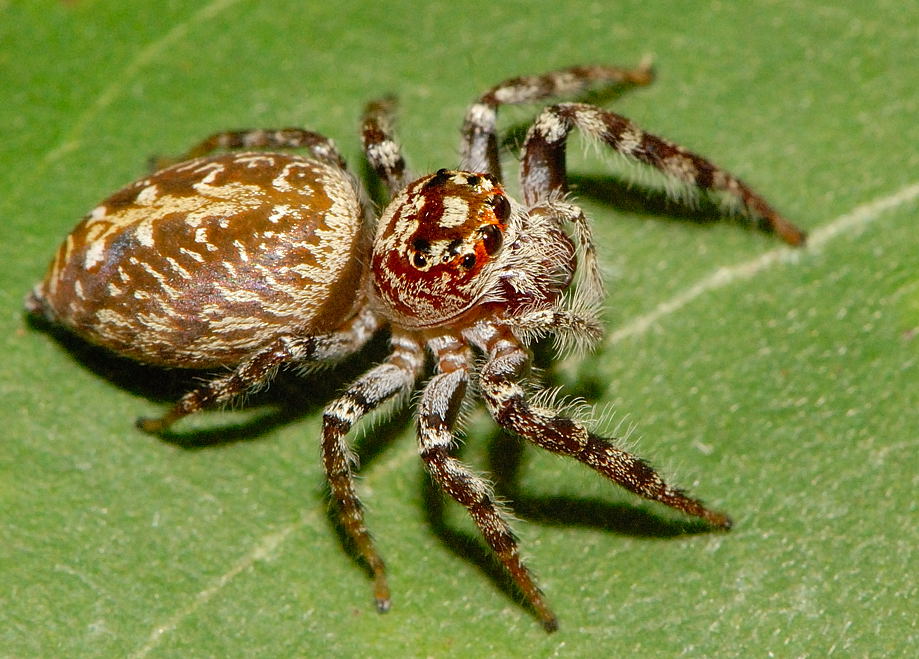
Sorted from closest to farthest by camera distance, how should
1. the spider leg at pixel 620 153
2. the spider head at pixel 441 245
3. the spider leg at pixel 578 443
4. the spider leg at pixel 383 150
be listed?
the spider leg at pixel 578 443 → the spider head at pixel 441 245 → the spider leg at pixel 620 153 → the spider leg at pixel 383 150

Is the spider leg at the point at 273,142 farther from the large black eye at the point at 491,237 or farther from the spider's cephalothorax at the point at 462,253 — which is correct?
the large black eye at the point at 491,237

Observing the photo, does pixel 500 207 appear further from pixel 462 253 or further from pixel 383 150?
pixel 383 150

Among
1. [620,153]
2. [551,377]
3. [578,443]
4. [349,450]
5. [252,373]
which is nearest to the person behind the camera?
[578,443]

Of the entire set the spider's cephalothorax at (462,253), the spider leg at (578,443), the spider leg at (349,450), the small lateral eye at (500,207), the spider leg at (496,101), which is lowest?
the spider leg at (349,450)

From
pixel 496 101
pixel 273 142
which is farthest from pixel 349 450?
pixel 496 101

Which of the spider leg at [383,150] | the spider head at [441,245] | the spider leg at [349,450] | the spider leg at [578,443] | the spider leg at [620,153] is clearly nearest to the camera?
the spider leg at [578,443]

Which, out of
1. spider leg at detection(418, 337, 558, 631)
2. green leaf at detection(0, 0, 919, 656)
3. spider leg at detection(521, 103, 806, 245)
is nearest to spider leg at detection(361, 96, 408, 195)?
green leaf at detection(0, 0, 919, 656)

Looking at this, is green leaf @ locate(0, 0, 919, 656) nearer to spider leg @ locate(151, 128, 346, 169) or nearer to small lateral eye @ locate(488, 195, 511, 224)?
spider leg @ locate(151, 128, 346, 169)

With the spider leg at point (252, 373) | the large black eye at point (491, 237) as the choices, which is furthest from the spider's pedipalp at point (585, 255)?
the spider leg at point (252, 373)
